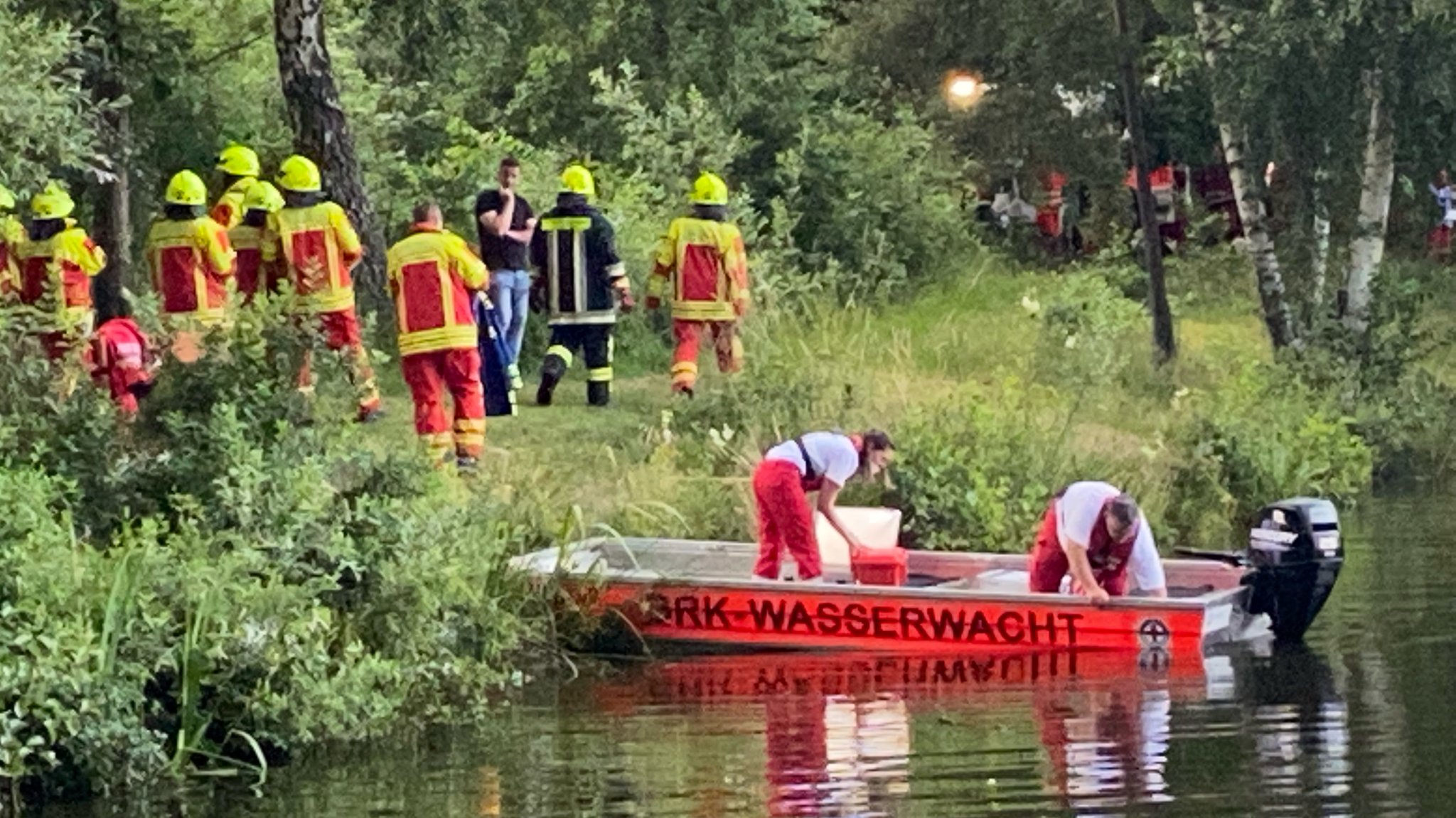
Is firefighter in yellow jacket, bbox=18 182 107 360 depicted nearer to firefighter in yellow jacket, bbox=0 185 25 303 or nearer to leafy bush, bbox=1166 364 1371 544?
firefighter in yellow jacket, bbox=0 185 25 303

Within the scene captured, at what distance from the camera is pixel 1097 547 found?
17609 millimetres

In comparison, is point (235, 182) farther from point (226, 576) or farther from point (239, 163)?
point (226, 576)

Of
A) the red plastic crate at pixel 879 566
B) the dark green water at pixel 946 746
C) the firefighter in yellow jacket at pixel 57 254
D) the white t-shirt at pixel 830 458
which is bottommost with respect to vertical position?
the dark green water at pixel 946 746

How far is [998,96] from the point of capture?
4062 cm

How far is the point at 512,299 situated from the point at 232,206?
2.21 metres

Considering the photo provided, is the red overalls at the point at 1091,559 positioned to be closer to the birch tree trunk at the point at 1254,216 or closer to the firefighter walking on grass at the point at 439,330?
the firefighter walking on grass at the point at 439,330

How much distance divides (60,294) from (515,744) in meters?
4.90

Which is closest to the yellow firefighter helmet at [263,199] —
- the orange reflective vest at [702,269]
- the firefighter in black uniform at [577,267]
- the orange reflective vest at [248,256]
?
the orange reflective vest at [248,256]

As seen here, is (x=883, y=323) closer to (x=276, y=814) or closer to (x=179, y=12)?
(x=179, y=12)

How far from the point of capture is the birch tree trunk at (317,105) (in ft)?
80.1

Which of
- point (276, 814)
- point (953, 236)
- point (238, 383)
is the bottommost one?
point (276, 814)

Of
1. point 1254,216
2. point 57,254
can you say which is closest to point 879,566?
point 57,254

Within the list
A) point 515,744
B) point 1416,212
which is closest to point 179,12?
point 515,744

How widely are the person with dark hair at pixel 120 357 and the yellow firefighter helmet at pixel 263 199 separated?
5.98ft
